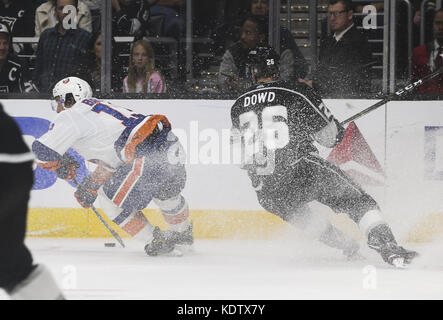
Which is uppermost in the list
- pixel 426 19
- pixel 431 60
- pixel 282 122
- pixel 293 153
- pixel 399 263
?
pixel 426 19

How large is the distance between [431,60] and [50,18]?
7.81ft

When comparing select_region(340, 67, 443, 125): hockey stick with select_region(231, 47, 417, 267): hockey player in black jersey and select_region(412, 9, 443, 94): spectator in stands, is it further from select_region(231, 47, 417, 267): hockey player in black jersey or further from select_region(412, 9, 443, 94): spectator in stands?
select_region(231, 47, 417, 267): hockey player in black jersey

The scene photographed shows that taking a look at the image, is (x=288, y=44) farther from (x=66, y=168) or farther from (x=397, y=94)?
(x=66, y=168)

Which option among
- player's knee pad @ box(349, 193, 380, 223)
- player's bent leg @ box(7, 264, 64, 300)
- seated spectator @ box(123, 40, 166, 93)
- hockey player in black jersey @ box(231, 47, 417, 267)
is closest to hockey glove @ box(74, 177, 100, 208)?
hockey player in black jersey @ box(231, 47, 417, 267)

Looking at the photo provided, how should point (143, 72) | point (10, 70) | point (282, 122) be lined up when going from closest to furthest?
point (282, 122), point (143, 72), point (10, 70)

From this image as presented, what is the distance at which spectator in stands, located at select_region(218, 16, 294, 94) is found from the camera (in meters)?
6.08

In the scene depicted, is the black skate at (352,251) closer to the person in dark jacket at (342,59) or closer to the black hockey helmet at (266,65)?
Answer: the black hockey helmet at (266,65)

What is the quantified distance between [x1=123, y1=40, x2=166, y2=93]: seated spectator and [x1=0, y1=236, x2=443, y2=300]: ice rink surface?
94 cm

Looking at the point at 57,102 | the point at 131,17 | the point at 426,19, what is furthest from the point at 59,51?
the point at 426,19

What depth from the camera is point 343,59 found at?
19.9 ft

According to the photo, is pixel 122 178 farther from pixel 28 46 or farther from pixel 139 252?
pixel 28 46

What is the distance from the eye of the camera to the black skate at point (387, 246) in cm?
481

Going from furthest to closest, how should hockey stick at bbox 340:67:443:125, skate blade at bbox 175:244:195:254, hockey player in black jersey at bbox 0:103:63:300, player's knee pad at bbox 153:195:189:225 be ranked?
hockey stick at bbox 340:67:443:125 < skate blade at bbox 175:244:195:254 < player's knee pad at bbox 153:195:189:225 < hockey player in black jersey at bbox 0:103:63:300
